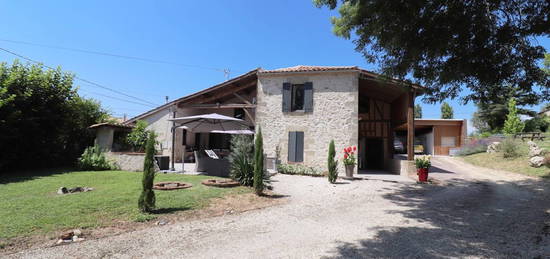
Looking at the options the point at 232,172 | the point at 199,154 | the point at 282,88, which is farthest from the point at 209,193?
the point at 282,88

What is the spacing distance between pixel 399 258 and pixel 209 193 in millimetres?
4574

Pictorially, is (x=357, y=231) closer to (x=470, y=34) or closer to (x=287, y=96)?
(x=470, y=34)

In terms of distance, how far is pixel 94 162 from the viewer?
1051 cm

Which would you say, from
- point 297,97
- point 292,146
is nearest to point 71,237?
point 292,146

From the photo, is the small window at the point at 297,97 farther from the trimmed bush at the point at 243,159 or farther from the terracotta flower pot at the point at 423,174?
the terracotta flower pot at the point at 423,174

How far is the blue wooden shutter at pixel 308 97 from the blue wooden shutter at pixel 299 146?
1218 millimetres

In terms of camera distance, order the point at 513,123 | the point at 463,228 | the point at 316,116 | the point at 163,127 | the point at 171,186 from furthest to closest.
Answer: the point at 513,123 < the point at 163,127 < the point at 316,116 < the point at 171,186 < the point at 463,228

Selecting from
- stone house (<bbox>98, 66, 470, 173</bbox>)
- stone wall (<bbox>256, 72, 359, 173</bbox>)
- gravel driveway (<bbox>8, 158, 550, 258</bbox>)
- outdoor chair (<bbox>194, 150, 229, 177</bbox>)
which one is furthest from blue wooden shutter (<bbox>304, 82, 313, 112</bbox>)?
gravel driveway (<bbox>8, 158, 550, 258</bbox>)

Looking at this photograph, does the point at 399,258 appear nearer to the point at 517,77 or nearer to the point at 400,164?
the point at 517,77

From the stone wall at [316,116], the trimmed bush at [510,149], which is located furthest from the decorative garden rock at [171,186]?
the trimmed bush at [510,149]

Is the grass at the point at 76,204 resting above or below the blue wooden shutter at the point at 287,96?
below

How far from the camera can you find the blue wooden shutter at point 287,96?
39.3 feet

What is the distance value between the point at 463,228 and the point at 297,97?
882cm

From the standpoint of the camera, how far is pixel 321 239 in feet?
12.5
